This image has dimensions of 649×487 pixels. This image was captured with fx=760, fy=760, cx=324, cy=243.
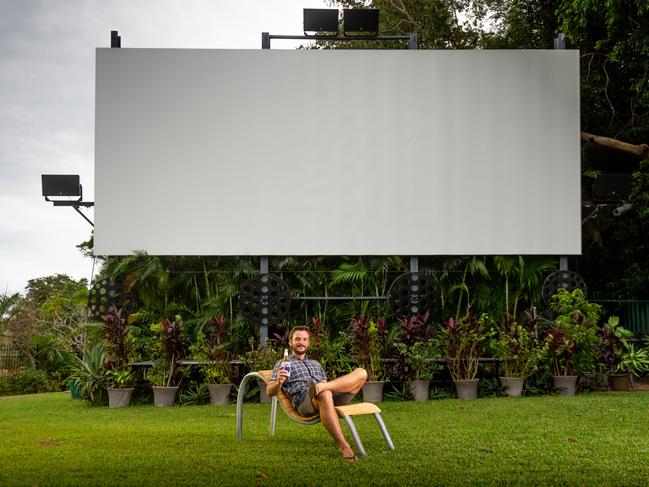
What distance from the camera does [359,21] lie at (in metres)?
11.9

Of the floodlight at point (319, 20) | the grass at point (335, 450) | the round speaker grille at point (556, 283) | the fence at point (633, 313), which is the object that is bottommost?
the grass at point (335, 450)

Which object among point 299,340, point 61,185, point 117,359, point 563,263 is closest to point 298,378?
point 299,340

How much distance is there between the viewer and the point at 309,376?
5.87 metres

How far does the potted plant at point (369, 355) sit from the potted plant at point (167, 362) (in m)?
2.30

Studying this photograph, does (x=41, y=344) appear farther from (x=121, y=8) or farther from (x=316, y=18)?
(x=316, y=18)

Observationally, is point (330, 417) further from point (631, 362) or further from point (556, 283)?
point (556, 283)

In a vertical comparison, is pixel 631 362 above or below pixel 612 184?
below

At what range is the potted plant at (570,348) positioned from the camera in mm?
9766

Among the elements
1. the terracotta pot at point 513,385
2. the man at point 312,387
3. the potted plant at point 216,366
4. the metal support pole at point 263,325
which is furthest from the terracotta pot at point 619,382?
the man at point 312,387

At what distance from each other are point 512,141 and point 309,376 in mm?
6555

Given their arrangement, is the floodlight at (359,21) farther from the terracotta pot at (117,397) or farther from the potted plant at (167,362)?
the terracotta pot at (117,397)

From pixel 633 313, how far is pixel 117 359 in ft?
29.8

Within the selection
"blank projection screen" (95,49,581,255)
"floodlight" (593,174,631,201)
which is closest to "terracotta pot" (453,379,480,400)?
"blank projection screen" (95,49,581,255)

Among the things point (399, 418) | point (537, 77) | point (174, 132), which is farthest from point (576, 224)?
point (174, 132)
